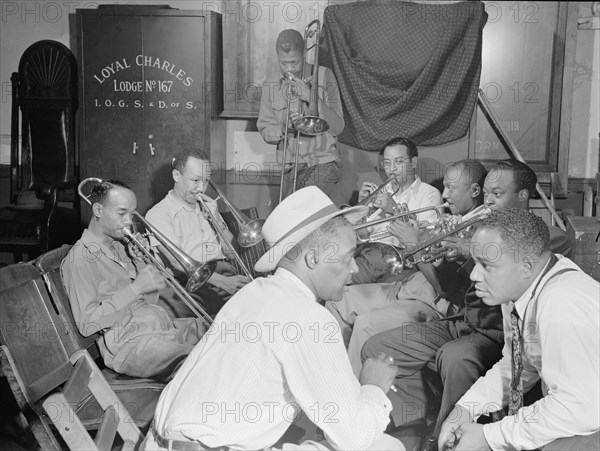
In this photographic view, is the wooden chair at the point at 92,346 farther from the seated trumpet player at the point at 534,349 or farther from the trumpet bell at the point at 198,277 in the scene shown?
the seated trumpet player at the point at 534,349

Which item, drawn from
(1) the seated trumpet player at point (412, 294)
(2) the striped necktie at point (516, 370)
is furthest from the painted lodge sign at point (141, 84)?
(2) the striped necktie at point (516, 370)

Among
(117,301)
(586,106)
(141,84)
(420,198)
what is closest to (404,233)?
(420,198)

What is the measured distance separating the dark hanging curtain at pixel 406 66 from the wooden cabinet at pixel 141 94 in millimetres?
1281

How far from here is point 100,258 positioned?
390cm

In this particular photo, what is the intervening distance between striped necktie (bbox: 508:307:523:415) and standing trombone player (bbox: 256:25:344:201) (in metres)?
3.33

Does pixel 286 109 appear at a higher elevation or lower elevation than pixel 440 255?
higher

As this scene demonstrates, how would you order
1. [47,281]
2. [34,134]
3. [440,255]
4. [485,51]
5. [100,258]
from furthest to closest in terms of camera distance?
[34,134], [485,51], [440,255], [100,258], [47,281]

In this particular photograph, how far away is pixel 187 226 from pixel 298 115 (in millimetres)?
1438

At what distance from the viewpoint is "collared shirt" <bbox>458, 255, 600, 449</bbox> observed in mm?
2486

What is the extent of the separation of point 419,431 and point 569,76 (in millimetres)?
3771

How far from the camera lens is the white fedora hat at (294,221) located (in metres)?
2.61

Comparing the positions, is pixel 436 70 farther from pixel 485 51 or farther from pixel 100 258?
pixel 100 258

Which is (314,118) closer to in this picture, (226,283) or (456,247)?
(226,283)

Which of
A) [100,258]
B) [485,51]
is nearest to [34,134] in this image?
[100,258]
